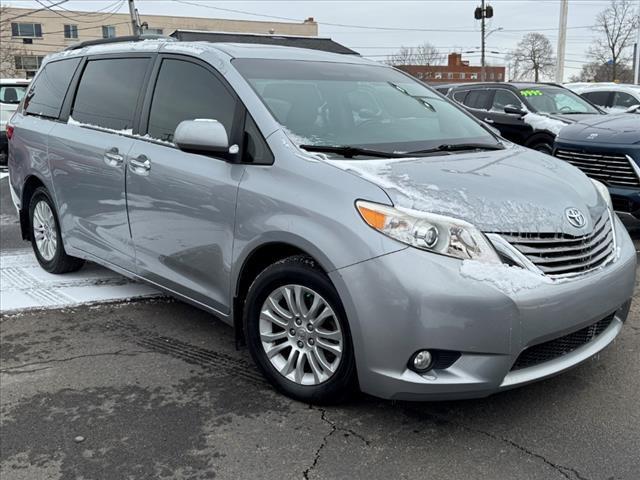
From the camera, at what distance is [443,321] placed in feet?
8.61

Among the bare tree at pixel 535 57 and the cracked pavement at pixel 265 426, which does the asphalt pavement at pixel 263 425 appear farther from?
the bare tree at pixel 535 57

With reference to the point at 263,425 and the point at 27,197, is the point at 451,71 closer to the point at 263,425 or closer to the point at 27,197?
the point at 27,197

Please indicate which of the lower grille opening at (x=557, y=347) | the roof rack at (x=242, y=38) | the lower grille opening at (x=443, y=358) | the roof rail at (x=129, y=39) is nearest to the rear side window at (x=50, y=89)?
the roof rail at (x=129, y=39)

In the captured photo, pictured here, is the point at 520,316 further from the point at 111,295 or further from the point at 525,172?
the point at 111,295

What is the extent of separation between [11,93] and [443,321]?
13.6m

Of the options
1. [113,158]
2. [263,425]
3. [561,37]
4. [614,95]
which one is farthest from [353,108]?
[561,37]

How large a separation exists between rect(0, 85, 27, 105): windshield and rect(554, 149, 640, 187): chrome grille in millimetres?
11498

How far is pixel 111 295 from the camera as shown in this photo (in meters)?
5.00

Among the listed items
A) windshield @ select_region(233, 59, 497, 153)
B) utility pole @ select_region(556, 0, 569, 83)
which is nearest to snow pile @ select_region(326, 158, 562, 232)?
windshield @ select_region(233, 59, 497, 153)

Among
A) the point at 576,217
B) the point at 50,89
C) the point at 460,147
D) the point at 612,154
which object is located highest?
the point at 50,89

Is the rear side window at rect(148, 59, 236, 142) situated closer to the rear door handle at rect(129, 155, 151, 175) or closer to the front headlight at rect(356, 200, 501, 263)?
the rear door handle at rect(129, 155, 151, 175)

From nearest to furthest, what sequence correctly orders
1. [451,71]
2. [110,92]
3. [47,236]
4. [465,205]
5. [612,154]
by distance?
[465,205] → [110,92] → [47,236] → [612,154] → [451,71]

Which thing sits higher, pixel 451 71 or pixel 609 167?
pixel 451 71

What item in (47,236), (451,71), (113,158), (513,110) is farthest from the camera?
(451,71)
